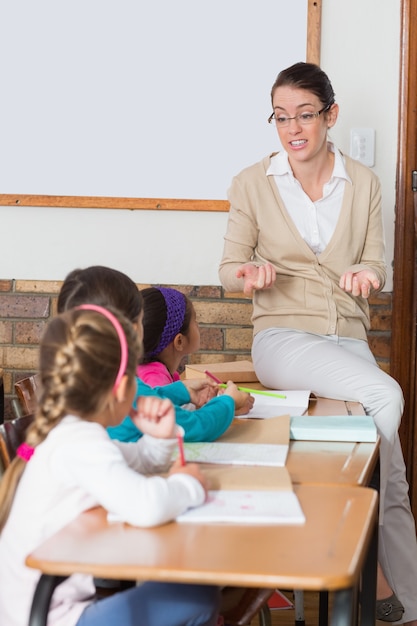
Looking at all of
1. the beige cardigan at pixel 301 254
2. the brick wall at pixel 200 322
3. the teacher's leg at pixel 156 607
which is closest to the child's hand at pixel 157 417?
the teacher's leg at pixel 156 607

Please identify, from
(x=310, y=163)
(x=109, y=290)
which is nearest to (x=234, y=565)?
(x=109, y=290)

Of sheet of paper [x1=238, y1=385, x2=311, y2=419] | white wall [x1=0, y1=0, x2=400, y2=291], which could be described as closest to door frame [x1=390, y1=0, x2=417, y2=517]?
white wall [x1=0, y1=0, x2=400, y2=291]

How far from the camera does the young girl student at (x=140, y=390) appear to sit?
5.81 feet

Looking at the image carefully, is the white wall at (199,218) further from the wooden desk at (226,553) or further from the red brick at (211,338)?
the wooden desk at (226,553)

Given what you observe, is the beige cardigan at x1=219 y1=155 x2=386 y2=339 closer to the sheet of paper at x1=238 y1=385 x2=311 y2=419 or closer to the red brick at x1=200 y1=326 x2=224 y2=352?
the sheet of paper at x1=238 y1=385 x2=311 y2=419

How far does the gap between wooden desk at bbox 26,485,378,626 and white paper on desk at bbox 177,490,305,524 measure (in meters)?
0.02

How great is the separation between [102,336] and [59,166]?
83.7 inches

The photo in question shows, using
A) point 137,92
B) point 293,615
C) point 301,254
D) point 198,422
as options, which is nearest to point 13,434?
point 198,422

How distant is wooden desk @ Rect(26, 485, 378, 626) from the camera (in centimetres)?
108

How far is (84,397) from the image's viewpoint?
1433 mm

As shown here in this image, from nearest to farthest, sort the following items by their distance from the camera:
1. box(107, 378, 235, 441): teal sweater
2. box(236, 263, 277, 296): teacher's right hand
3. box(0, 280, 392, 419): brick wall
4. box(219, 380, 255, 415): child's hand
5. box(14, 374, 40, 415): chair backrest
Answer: box(107, 378, 235, 441): teal sweater, box(219, 380, 255, 415): child's hand, box(14, 374, 40, 415): chair backrest, box(236, 263, 277, 296): teacher's right hand, box(0, 280, 392, 419): brick wall

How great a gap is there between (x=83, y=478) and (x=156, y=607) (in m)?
0.22

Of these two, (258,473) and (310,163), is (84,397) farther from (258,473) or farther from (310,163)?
(310,163)

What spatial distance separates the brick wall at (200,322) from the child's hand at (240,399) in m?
1.41
